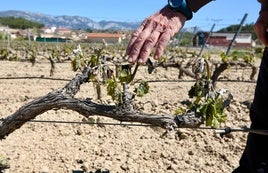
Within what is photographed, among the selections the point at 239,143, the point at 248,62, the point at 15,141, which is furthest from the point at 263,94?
the point at 248,62

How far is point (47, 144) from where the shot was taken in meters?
4.83

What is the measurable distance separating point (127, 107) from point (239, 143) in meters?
2.58

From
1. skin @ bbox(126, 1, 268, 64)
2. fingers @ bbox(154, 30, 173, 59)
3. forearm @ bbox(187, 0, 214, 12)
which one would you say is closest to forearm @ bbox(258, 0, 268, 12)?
skin @ bbox(126, 1, 268, 64)

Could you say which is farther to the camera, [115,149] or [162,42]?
[115,149]

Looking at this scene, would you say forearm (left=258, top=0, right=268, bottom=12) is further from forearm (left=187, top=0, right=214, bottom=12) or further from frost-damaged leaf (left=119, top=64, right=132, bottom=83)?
frost-damaged leaf (left=119, top=64, right=132, bottom=83)

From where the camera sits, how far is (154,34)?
5.39ft

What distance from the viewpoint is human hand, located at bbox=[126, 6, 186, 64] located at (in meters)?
1.63

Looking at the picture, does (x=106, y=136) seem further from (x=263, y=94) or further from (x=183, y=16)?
(x=183, y=16)

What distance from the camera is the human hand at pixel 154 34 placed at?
1.63 metres

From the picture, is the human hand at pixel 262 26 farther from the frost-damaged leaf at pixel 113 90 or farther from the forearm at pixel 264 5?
the frost-damaged leaf at pixel 113 90

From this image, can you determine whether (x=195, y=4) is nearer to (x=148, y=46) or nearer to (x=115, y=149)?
(x=148, y=46)

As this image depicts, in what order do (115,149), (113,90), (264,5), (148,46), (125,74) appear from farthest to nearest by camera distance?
(115,149) < (113,90) < (125,74) < (264,5) < (148,46)

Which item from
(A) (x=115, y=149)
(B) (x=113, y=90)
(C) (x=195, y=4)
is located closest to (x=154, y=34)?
(C) (x=195, y=4)

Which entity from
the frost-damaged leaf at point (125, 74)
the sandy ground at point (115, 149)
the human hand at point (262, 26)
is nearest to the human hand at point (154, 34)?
the human hand at point (262, 26)
